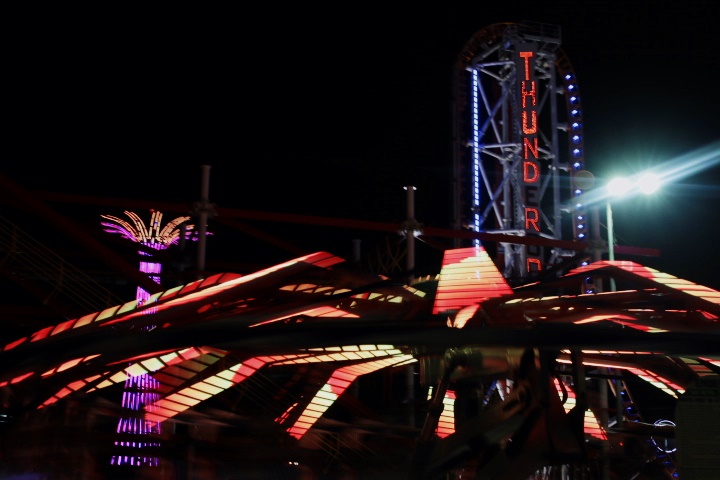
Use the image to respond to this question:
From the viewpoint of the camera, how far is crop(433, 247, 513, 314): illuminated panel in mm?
7020

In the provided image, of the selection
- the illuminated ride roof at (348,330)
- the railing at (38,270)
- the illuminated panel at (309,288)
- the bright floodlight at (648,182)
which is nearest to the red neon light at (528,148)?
the bright floodlight at (648,182)

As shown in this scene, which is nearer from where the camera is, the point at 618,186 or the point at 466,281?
the point at 466,281

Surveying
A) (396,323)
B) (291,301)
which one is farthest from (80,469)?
(396,323)

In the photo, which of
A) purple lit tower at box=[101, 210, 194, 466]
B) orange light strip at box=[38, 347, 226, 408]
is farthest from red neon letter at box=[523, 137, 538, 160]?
orange light strip at box=[38, 347, 226, 408]

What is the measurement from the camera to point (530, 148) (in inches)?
930

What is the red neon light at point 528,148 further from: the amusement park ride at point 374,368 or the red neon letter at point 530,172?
the amusement park ride at point 374,368

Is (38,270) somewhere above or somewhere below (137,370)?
above

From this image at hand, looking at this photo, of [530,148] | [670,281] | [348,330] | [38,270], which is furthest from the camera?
[530,148]

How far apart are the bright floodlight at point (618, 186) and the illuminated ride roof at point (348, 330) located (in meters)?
3.06

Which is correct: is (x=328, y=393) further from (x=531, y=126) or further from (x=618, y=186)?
(x=531, y=126)

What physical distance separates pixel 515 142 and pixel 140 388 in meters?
15.0

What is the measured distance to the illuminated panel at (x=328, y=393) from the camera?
11.1 metres

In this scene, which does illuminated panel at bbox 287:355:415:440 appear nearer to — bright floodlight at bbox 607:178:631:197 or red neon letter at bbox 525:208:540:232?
bright floodlight at bbox 607:178:631:197

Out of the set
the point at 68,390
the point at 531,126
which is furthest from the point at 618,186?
the point at 531,126
